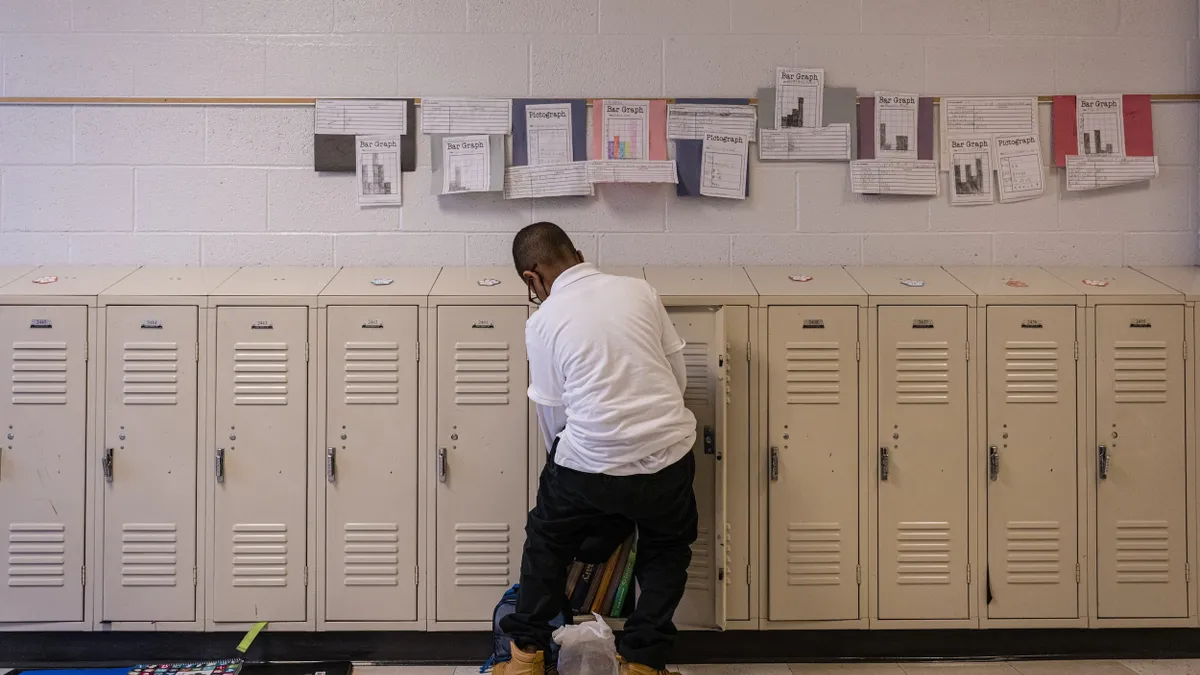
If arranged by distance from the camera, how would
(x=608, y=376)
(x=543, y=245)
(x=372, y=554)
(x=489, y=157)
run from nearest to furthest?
(x=608, y=376)
(x=543, y=245)
(x=372, y=554)
(x=489, y=157)

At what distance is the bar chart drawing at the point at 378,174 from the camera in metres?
3.40

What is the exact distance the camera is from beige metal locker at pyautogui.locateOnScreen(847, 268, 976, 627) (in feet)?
9.84

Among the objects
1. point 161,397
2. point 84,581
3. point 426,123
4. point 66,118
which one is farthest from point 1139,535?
point 66,118

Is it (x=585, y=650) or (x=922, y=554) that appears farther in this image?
(x=922, y=554)

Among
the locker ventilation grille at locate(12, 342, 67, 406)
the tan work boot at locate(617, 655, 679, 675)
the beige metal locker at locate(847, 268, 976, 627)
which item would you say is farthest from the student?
the locker ventilation grille at locate(12, 342, 67, 406)

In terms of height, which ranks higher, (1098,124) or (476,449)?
(1098,124)

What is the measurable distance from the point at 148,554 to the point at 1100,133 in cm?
373

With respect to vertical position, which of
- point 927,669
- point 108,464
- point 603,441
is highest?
point 603,441

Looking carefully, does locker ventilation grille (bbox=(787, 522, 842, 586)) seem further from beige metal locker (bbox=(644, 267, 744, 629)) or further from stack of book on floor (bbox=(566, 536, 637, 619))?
stack of book on floor (bbox=(566, 536, 637, 619))

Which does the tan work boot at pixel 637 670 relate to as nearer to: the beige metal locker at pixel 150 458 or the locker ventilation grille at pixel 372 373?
the locker ventilation grille at pixel 372 373

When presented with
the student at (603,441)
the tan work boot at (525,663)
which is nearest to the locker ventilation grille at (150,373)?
the student at (603,441)

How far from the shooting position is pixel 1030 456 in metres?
3.02

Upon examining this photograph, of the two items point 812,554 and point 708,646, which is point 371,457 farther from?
point 812,554

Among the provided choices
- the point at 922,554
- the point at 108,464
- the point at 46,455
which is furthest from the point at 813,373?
the point at 46,455
